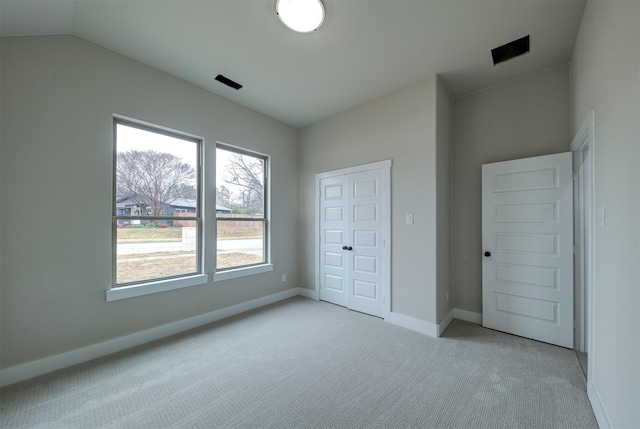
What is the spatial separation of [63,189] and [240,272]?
2139 mm

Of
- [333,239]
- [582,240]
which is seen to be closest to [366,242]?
[333,239]

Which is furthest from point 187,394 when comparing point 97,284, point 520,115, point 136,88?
point 520,115

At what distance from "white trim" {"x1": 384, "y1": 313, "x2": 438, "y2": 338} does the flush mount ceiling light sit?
3.36m

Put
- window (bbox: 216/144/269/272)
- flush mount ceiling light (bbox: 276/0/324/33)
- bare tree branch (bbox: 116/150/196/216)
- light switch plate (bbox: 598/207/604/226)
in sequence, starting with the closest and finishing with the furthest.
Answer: light switch plate (bbox: 598/207/604/226) → flush mount ceiling light (bbox: 276/0/324/33) → bare tree branch (bbox: 116/150/196/216) → window (bbox: 216/144/269/272)

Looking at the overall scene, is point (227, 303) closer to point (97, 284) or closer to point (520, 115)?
point (97, 284)

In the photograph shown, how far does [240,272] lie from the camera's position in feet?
12.2

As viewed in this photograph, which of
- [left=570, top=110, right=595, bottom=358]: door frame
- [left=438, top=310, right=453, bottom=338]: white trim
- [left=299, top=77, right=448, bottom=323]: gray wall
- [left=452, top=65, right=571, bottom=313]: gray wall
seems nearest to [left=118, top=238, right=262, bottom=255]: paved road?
[left=299, top=77, right=448, bottom=323]: gray wall

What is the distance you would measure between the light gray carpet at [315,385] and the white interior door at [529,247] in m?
0.27

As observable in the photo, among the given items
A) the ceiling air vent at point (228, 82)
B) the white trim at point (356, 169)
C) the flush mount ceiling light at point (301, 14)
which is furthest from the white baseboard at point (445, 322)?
the ceiling air vent at point (228, 82)

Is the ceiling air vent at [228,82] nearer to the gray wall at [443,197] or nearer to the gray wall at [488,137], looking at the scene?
the gray wall at [443,197]

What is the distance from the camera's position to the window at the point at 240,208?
362 cm

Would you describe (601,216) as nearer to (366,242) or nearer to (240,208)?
(366,242)

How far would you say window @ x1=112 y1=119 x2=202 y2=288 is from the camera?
274 centimetres

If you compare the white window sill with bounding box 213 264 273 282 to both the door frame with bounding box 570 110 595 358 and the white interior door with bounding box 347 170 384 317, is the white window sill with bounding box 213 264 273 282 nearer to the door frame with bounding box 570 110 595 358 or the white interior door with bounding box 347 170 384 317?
the white interior door with bounding box 347 170 384 317
